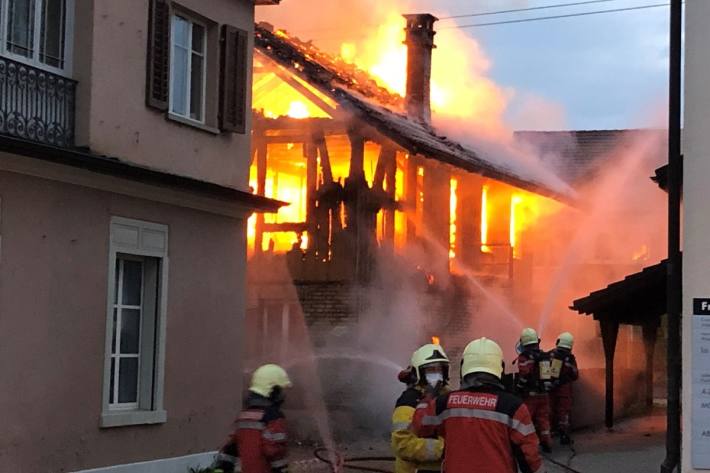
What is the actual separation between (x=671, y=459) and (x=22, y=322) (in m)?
6.22

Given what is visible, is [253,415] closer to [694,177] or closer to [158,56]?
[694,177]

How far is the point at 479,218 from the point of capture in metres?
25.0

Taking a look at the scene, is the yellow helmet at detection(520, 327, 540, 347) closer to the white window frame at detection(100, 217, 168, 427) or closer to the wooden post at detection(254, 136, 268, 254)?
the white window frame at detection(100, 217, 168, 427)

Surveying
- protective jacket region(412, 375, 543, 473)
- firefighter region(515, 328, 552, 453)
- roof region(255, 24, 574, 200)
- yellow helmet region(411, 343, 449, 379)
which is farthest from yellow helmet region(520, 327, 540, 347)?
protective jacket region(412, 375, 543, 473)

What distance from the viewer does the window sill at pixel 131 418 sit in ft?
38.6

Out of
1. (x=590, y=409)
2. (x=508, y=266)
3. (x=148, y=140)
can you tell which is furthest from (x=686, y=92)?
(x=508, y=266)

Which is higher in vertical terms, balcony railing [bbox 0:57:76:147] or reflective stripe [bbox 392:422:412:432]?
balcony railing [bbox 0:57:76:147]

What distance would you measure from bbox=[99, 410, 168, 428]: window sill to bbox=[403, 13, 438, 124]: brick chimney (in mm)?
13456

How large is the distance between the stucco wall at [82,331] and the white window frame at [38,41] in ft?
4.10

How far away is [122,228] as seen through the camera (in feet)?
39.9

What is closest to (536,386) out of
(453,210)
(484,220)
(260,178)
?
(260,178)

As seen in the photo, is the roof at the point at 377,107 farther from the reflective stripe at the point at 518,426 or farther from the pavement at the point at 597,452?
the reflective stripe at the point at 518,426

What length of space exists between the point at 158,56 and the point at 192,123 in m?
1.01

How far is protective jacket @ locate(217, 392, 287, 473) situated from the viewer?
22.4 feet
